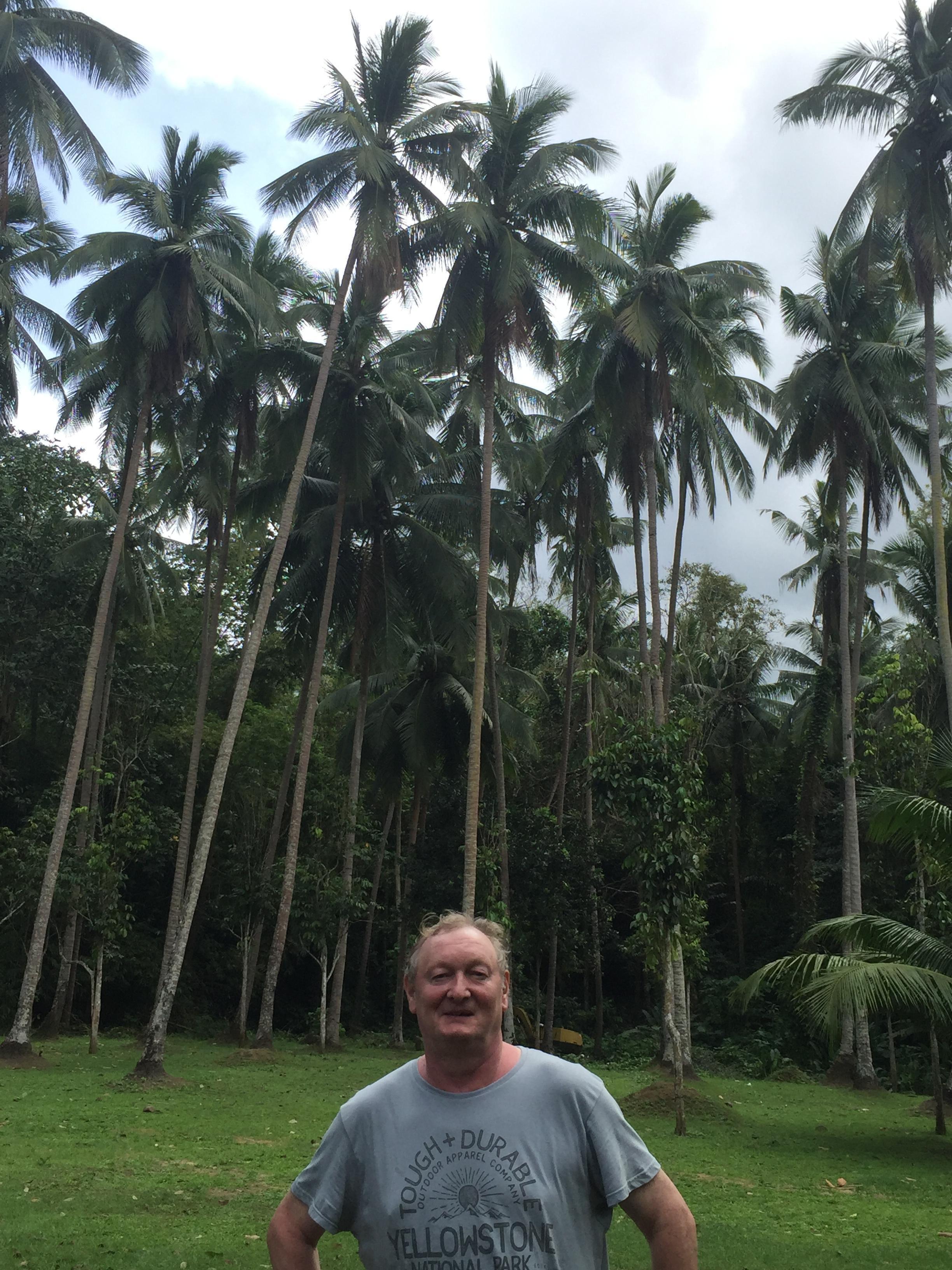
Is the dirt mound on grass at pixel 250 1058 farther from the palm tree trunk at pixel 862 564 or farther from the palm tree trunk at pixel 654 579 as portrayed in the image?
the palm tree trunk at pixel 862 564

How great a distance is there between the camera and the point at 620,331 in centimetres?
2281

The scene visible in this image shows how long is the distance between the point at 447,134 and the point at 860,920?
15633 millimetres

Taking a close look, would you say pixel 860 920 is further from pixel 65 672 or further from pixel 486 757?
pixel 65 672

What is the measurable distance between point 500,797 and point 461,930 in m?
23.9

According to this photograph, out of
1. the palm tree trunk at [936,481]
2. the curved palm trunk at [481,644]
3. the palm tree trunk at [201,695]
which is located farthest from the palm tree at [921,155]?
the palm tree trunk at [201,695]

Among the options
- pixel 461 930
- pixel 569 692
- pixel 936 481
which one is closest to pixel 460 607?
pixel 569 692

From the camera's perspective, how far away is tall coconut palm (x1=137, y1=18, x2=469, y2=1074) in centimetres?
2016

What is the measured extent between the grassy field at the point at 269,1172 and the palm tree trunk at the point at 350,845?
583 centimetres

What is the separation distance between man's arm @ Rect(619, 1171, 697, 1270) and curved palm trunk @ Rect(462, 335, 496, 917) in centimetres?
1697

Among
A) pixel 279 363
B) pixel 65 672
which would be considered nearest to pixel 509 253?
pixel 279 363

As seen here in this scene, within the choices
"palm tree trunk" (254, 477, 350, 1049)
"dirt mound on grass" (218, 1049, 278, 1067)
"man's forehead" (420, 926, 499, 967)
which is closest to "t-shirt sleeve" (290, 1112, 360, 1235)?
"man's forehead" (420, 926, 499, 967)

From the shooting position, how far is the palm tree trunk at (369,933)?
31.0 m

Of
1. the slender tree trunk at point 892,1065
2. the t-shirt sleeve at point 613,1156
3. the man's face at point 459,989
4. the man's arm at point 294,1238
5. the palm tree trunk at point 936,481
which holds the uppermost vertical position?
the palm tree trunk at point 936,481

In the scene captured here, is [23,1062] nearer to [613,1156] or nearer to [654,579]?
[654,579]
